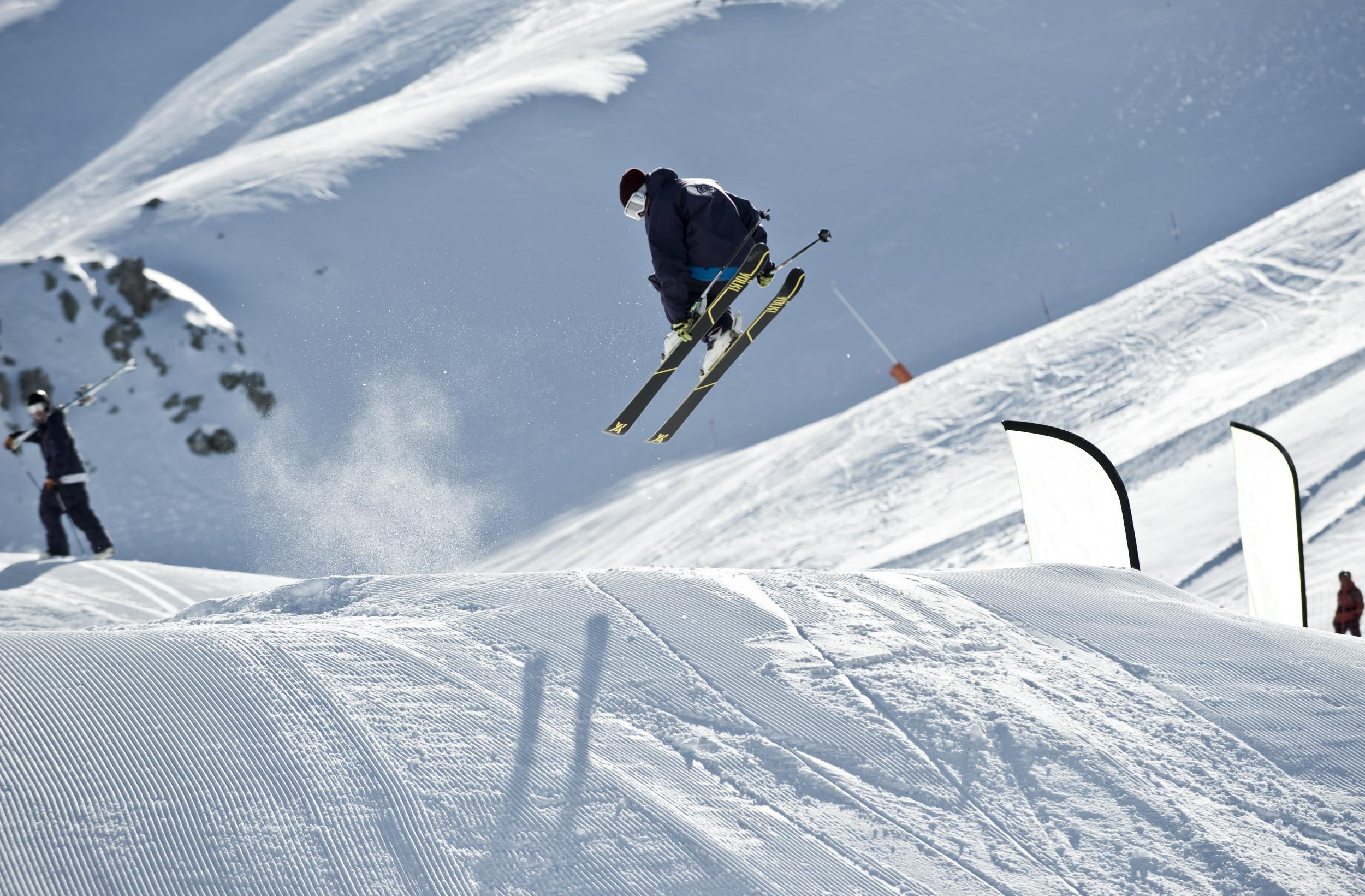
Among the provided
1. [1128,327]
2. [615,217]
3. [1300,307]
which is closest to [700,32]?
[615,217]

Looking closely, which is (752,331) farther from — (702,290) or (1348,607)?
(1348,607)

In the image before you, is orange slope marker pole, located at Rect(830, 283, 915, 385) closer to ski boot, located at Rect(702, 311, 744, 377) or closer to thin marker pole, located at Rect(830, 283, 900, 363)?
thin marker pole, located at Rect(830, 283, 900, 363)

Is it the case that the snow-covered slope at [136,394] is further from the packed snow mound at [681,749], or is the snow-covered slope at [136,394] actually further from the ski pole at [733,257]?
the packed snow mound at [681,749]

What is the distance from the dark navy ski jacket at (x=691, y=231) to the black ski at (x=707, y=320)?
0.06m

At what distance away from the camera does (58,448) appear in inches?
353

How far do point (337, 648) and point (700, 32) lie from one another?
19.6m

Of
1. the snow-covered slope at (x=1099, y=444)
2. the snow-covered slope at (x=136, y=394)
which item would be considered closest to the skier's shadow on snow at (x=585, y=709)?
the snow-covered slope at (x=1099, y=444)

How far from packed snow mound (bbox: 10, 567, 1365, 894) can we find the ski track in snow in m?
14.2

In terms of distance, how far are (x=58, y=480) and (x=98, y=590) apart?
4.00 feet

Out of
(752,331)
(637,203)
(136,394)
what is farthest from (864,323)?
(637,203)

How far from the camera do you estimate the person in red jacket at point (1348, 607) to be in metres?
8.56

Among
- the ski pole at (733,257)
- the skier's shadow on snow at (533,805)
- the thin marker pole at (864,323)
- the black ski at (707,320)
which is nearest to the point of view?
the skier's shadow on snow at (533,805)

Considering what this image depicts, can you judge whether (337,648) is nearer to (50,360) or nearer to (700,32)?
(50,360)

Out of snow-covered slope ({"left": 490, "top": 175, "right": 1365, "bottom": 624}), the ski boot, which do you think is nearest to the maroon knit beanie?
the ski boot
